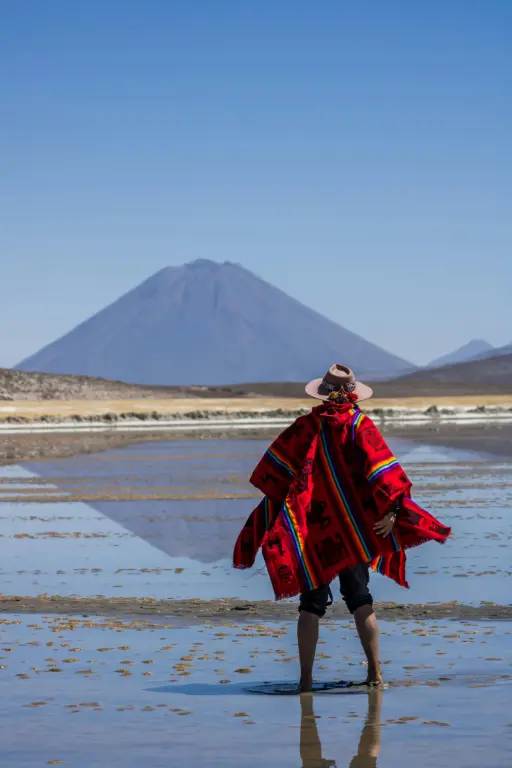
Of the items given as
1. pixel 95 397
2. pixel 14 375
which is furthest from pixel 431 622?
pixel 14 375

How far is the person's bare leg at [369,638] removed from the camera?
754 cm

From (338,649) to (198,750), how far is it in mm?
2530

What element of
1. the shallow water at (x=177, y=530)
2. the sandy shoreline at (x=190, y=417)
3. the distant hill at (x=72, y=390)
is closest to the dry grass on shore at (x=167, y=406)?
the sandy shoreline at (x=190, y=417)

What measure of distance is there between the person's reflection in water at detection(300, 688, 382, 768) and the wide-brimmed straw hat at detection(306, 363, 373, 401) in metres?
1.57

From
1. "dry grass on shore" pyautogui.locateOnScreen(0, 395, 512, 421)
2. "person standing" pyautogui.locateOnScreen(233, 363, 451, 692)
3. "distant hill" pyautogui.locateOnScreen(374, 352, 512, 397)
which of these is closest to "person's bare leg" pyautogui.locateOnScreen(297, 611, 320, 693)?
"person standing" pyautogui.locateOnScreen(233, 363, 451, 692)

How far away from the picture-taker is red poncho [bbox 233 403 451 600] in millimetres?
7547

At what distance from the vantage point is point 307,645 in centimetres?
A: 759

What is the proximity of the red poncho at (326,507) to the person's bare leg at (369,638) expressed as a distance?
25cm

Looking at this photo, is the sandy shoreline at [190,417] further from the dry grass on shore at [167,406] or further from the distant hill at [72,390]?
the distant hill at [72,390]

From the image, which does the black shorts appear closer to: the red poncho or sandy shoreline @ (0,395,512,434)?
the red poncho

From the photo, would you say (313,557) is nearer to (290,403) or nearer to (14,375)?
(290,403)

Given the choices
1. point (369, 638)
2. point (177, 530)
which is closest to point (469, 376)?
point (177, 530)

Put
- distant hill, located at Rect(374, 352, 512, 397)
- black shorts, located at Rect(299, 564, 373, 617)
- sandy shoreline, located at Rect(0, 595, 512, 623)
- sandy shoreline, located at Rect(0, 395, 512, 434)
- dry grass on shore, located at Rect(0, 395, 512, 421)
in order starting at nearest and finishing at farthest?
1. black shorts, located at Rect(299, 564, 373, 617)
2. sandy shoreline, located at Rect(0, 595, 512, 623)
3. sandy shoreline, located at Rect(0, 395, 512, 434)
4. dry grass on shore, located at Rect(0, 395, 512, 421)
5. distant hill, located at Rect(374, 352, 512, 397)

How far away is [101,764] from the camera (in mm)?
5977
